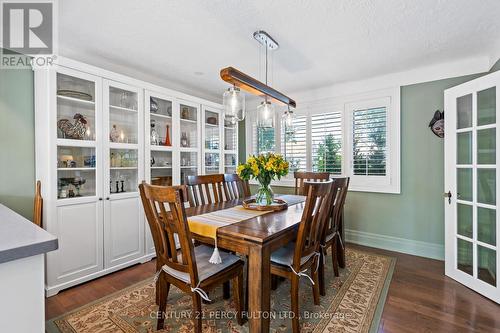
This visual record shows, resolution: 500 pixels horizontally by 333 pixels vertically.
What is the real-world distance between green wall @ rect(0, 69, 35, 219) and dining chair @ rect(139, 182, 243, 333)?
160cm

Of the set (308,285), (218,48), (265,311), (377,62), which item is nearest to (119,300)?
(265,311)

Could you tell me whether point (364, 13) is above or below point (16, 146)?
above

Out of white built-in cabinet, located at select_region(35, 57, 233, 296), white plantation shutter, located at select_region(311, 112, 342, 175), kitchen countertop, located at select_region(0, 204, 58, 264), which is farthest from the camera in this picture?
white plantation shutter, located at select_region(311, 112, 342, 175)

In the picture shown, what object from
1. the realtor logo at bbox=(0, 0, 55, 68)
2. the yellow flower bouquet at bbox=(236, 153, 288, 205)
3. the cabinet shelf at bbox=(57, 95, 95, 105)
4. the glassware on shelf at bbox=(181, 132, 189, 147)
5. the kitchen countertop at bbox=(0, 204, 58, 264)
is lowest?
the kitchen countertop at bbox=(0, 204, 58, 264)

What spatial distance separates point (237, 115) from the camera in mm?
2221

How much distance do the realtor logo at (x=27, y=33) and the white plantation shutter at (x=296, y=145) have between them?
10.2 ft

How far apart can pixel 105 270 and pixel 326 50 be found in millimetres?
3318

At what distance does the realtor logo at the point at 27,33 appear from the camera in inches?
73.7

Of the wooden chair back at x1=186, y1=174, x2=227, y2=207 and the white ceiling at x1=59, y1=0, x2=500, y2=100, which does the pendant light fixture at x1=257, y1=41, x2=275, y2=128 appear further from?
the wooden chair back at x1=186, y1=174, x2=227, y2=207

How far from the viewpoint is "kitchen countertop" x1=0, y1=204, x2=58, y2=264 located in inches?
35.4

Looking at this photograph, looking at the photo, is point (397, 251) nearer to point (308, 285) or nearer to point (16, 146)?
point (308, 285)

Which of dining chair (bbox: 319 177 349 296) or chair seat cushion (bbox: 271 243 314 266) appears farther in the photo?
dining chair (bbox: 319 177 349 296)

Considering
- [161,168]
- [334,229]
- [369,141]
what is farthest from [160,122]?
[369,141]

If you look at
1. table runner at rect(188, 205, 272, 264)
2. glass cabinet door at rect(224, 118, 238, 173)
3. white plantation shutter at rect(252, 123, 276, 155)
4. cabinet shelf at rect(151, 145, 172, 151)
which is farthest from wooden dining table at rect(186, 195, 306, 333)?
white plantation shutter at rect(252, 123, 276, 155)
